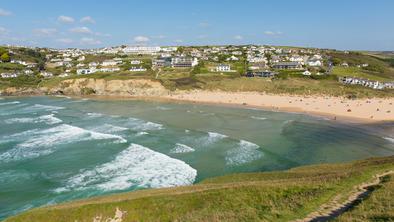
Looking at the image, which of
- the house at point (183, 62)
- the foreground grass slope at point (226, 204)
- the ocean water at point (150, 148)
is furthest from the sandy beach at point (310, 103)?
the foreground grass slope at point (226, 204)

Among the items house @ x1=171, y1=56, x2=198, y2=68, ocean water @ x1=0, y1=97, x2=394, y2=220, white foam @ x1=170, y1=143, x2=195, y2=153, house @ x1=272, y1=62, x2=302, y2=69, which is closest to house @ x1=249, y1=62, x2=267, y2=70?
house @ x1=272, y1=62, x2=302, y2=69

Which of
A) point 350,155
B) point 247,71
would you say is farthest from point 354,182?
point 247,71

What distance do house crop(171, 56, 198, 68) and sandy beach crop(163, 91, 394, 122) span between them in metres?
40.8

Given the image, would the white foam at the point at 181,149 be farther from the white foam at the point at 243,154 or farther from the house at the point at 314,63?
the house at the point at 314,63

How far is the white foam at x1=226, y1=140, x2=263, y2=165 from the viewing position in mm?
33625

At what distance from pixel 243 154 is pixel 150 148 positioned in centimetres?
1118

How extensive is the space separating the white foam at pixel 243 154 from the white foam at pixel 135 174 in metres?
4.92

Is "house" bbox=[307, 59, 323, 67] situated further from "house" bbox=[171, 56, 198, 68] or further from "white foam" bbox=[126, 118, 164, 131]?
"white foam" bbox=[126, 118, 164, 131]

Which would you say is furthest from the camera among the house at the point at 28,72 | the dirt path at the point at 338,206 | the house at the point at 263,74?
the house at the point at 28,72

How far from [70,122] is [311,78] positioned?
6993 cm

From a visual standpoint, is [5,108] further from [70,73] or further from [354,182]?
[354,182]

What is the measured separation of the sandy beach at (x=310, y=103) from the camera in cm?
5801

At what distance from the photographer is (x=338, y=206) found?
14.3 metres

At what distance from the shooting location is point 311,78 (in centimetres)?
9738
